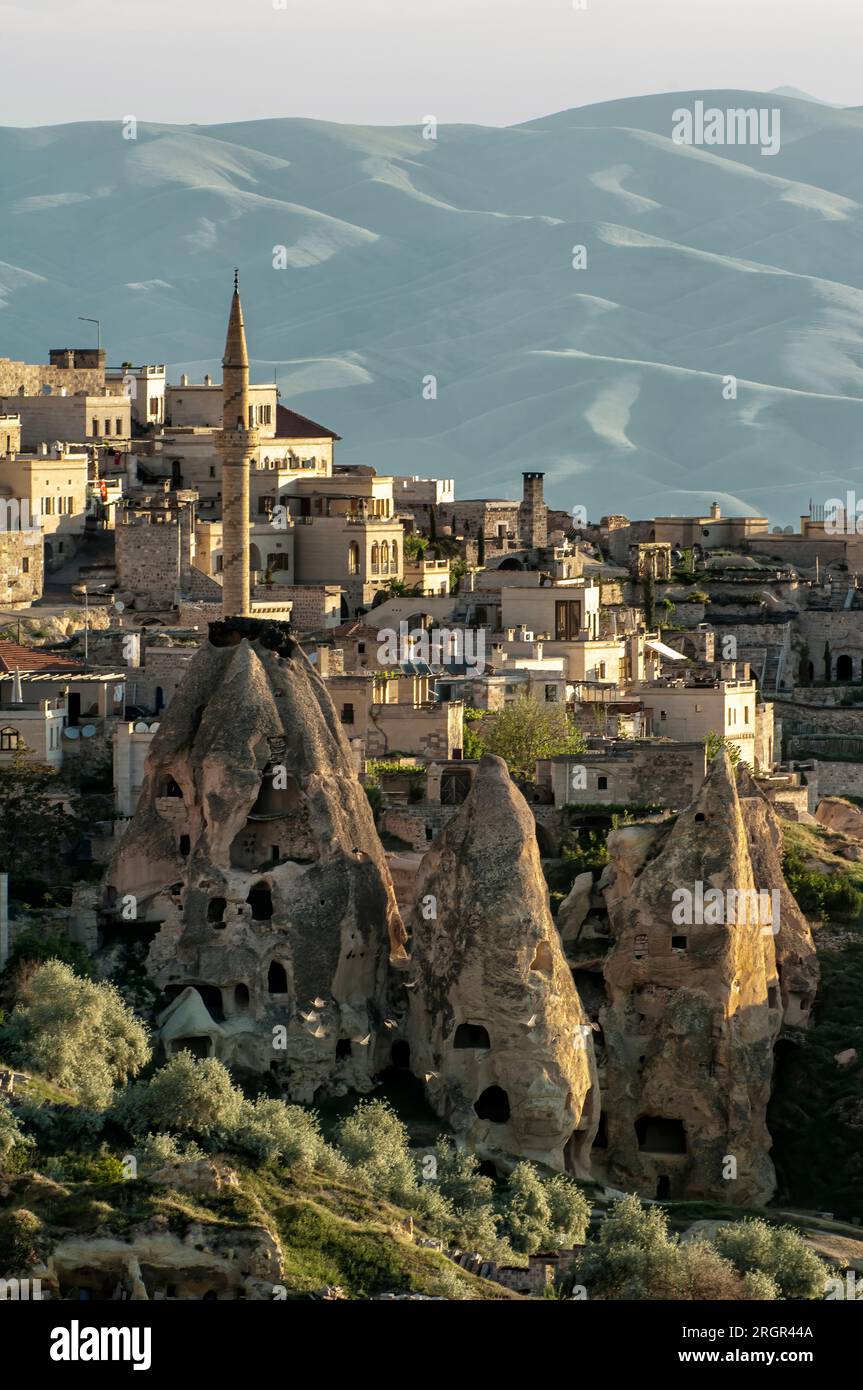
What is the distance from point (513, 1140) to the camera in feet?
235

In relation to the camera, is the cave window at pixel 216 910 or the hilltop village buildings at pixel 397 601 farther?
the hilltop village buildings at pixel 397 601

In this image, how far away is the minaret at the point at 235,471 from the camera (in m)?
89.8

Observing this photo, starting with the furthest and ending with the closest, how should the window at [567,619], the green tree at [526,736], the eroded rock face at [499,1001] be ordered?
the window at [567,619] → the green tree at [526,736] → the eroded rock face at [499,1001]

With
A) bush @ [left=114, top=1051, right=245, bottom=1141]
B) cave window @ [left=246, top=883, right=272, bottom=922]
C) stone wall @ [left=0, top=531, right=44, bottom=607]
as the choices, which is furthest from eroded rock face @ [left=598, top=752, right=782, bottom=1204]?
stone wall @ [left=0, top=531, right=44, bottom=607]

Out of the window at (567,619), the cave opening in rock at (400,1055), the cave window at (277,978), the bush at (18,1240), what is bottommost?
the bush at (18,1240)

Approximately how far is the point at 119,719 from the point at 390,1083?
555 inches

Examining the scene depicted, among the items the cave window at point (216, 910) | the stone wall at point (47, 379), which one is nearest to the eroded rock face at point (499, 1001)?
the cave window at point (216, 910)

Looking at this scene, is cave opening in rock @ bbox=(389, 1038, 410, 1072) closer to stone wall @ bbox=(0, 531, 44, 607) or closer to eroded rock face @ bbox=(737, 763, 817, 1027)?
eroded rock face @ bbox=(737, 763, 817, 1027)

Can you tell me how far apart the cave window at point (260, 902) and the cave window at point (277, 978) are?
928 millimetres

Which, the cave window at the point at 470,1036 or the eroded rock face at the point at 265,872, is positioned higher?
the eroded rock face at the point at 265,872

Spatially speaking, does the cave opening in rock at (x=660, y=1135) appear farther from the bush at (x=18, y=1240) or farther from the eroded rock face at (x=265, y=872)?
the bush at (x=18, y=1240)

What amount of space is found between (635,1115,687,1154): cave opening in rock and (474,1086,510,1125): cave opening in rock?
3921 mm

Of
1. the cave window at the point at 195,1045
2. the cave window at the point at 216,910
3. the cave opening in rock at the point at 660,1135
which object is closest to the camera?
the cave window at the point at 195,1045
